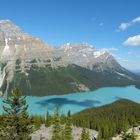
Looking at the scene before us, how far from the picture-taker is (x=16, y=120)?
36.9 meters

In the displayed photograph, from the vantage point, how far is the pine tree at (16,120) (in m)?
36.9

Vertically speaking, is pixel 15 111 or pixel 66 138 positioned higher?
pixel 15 111

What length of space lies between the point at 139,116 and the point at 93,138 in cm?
6470

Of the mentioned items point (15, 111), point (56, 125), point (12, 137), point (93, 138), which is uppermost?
point (15, 111)

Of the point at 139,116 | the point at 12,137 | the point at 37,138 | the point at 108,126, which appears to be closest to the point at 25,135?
the point at 12,137

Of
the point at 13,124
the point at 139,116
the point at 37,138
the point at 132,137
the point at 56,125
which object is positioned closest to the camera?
the point at 132,137

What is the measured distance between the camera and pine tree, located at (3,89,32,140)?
36.9m

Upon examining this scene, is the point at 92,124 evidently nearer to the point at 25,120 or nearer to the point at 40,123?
the point at 40,123

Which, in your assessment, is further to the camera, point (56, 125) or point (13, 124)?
point (56, 125)

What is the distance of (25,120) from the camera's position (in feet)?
122

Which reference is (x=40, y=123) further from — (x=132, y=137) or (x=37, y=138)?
(x=132, y=137)

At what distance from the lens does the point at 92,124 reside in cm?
16400

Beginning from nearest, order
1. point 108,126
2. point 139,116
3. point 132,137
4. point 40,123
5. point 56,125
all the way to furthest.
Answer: point 132,137 < point 56,125 < point 108,126 < point 40,123 < point 139,116

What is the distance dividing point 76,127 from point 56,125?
64.5 m
